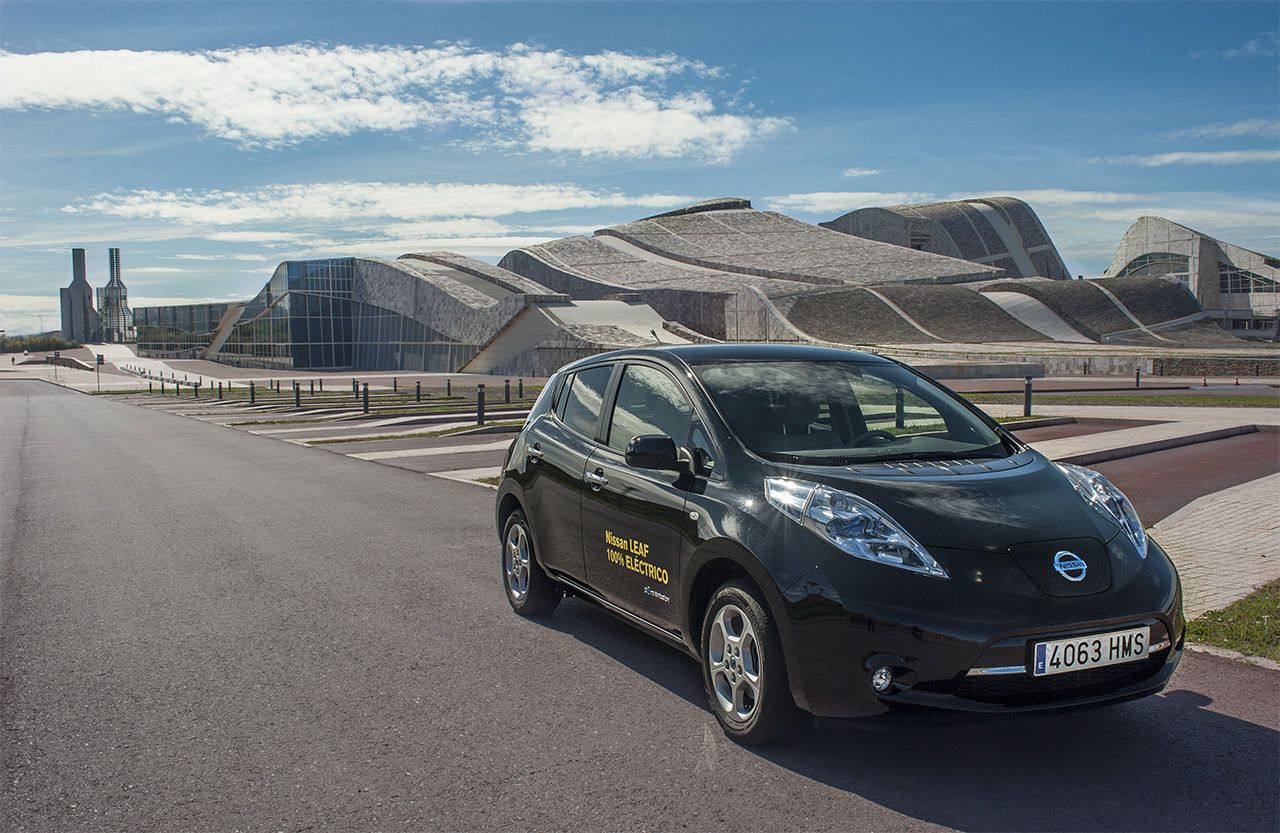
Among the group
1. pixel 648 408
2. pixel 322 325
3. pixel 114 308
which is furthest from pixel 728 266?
pixel 114 308

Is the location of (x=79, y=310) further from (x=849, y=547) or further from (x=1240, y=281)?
(x=849, y=547)

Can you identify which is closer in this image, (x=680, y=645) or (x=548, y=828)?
(x=548, y=828)

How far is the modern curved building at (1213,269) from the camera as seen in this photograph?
303 feet

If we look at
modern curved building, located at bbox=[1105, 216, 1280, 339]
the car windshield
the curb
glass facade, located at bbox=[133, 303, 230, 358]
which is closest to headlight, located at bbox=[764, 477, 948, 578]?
the car windshield

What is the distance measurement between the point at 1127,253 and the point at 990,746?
119234mm

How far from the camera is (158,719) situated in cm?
468

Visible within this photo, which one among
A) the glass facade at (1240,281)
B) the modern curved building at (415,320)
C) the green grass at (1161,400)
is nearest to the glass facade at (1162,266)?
the glass facade at (1240,281)

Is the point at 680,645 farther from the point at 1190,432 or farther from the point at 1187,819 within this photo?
the point at 1190,432

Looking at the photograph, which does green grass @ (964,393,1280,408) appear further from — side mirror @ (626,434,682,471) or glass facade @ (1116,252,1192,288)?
glass facade @ (1116,252,1192,288)

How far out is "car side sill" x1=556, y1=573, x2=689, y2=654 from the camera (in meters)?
4.88

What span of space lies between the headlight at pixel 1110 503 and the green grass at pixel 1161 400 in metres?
19.7

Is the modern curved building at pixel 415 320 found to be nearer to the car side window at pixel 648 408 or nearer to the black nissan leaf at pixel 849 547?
the car side window at pixel 648 408

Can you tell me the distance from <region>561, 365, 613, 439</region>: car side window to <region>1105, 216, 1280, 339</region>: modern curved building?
94.8 metres

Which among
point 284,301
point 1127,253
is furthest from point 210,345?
point 1127,253
